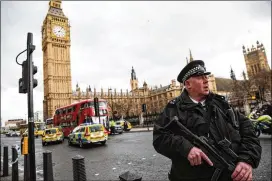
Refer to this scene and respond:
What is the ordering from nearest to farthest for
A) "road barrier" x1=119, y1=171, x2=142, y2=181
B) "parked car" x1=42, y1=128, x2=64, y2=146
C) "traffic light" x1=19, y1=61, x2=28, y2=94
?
"road barrier" x1=119, y1=171, x2=142, y2=181 → "traffic light" x1=19, y1=61, x2=28, y2=94 → "parked car" x1=42, y1=128, x2=64, y2=146

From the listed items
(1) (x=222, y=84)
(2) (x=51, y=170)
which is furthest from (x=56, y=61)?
(2) (x=51, y=170)

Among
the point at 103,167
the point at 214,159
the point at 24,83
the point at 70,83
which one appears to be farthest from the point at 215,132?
the point at 70,83

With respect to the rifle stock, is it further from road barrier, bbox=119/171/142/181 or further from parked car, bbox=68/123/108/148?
parked car, bbox=68/123/108/148

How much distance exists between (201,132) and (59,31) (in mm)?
80304

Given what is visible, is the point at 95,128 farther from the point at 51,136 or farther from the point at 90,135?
the point at 51,136

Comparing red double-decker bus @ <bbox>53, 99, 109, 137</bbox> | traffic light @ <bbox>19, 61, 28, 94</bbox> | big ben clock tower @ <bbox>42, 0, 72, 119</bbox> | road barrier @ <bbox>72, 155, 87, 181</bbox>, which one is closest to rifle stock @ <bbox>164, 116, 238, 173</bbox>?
road barrier @ <bbox>72, 155, 87, 181</bbox>

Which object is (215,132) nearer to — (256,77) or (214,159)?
(214,159)

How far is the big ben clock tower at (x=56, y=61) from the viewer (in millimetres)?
71250

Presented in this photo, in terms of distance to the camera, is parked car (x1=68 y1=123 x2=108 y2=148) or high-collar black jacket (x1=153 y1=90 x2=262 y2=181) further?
parked car (x1=68 y1=123 x2=108 y2=148)

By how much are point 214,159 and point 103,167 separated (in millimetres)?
5748

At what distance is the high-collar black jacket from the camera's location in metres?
1.78

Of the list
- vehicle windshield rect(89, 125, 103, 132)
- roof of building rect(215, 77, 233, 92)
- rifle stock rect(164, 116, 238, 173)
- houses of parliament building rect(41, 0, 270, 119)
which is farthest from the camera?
roof of building rect(215, 77, 233, 92)

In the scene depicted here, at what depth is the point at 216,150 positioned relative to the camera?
172cm

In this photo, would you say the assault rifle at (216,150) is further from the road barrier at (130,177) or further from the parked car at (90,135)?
the parked car at (90,135)
